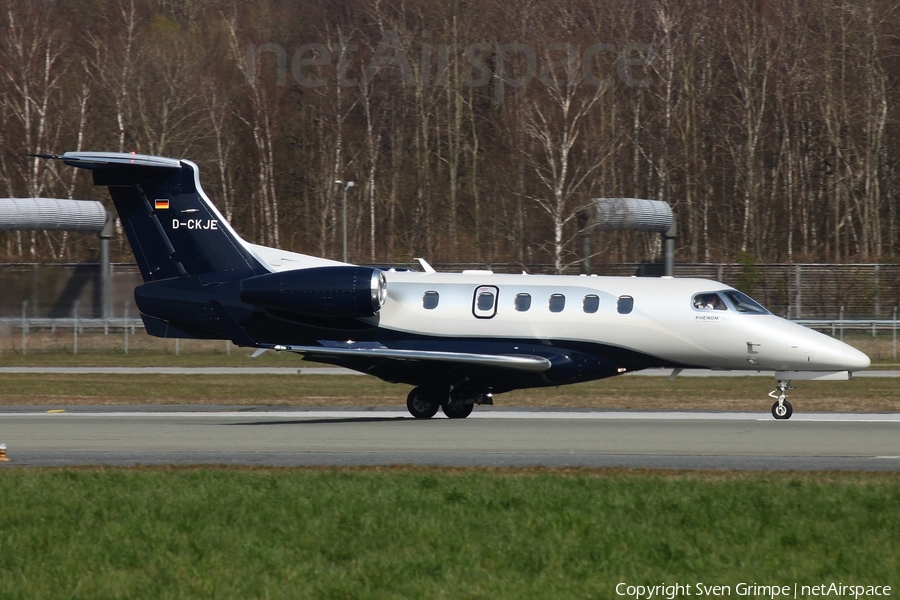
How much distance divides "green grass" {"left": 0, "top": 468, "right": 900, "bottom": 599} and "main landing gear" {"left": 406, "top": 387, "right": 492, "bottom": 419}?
816 centimetres

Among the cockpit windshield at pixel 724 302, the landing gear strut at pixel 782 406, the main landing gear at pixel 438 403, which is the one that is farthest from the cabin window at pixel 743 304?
the main landing gear at pixel 438 403

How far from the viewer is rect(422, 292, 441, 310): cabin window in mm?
20062

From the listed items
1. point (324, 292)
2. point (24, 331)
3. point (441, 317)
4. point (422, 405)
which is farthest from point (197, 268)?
point (24, 331)

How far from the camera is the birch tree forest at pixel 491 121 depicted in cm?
5147

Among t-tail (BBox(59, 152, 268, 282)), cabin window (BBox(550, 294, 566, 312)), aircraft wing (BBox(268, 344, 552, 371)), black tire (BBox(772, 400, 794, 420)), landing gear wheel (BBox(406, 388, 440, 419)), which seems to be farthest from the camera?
t-tail (BBox(59, 152, 268, 282))

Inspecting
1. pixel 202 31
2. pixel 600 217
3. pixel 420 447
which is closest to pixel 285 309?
pixel 420 447

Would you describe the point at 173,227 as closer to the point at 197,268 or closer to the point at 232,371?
the point at 197,268

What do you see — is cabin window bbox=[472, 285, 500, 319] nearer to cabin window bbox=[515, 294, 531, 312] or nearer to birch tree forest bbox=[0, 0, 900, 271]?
cabin window bbox=[515, 294, 531, 312]

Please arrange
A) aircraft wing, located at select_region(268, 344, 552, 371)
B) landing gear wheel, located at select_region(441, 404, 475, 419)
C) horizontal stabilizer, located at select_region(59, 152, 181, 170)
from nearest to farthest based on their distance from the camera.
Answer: aircraft wing, located at select_region(268, 344, 552, 371) → horizontal stabilizer, located at select_region(59, 152, 181, 170) → landing gear wheel, located at select_region(441, 404, 475, 419)

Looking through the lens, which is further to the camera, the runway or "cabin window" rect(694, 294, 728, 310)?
"cabin window" rect(694, 294, 728, 310)

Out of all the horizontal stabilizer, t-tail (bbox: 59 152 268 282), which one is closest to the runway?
t-tail (bbox: 59 152 268 282)

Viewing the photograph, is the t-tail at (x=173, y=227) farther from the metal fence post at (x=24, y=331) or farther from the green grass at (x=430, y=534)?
the metal fence post at (x=24, y=331)

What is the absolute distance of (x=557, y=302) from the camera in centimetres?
1977

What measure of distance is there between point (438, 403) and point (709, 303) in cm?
541
